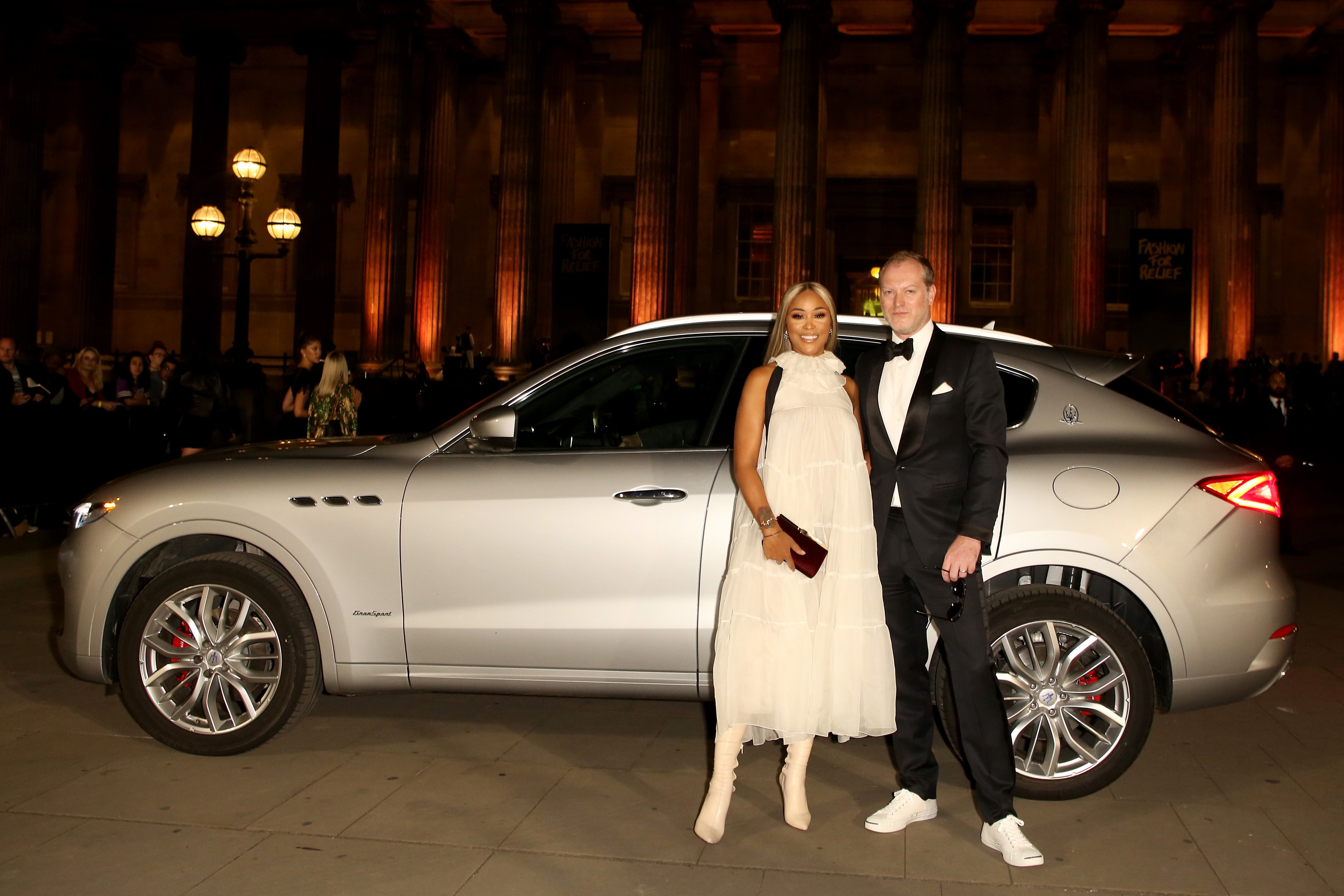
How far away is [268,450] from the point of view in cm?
550

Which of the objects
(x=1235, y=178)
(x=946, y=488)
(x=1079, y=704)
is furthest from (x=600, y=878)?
(x=1235, y=178)

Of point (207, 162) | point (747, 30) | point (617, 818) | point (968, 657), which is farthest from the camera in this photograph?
point (747, 30)

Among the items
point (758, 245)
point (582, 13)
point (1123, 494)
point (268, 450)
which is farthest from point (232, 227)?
point (1123, 494)

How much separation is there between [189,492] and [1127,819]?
13.4 ft

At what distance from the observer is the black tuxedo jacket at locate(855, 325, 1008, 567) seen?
4039mm

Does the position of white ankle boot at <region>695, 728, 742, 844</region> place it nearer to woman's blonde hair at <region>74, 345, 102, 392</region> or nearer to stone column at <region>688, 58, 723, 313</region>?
woman's blonde hair at <region>74, 345, 102, 392</region>

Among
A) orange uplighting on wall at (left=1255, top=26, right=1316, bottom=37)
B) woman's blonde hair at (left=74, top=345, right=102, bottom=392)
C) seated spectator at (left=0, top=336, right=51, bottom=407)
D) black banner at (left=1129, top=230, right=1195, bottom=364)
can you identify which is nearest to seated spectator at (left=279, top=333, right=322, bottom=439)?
seated spectator at (left=0, top=336, right=51, bottom=407)

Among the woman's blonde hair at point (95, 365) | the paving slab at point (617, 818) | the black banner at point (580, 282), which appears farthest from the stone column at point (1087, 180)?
the paving slab at point (617, 818)

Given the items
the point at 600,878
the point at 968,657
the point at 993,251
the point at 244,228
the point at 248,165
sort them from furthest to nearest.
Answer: the point at 993,251, the point at 248,165, the point at 244,228, the point at 968,657, the point at 600,878

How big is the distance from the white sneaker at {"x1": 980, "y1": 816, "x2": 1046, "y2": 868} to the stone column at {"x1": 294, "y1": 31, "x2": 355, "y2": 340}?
2774 centimetres

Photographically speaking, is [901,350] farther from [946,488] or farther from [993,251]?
[993,251]

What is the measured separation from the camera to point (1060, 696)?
4602 mm

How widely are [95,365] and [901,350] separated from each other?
13648 mm

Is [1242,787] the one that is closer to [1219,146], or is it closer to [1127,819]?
[1127,819]
